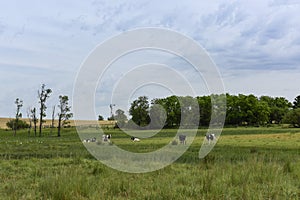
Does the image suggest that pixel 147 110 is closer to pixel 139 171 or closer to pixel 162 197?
pixel 139 171

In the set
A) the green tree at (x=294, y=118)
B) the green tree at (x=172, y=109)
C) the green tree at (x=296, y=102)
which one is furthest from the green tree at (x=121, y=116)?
the green tree at (x=296, y=102)

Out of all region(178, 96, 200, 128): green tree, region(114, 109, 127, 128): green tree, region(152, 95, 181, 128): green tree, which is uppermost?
region(152, 95, 181, 128): green tree

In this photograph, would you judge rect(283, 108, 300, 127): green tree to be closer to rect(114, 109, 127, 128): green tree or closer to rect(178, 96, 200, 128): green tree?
rect(178, 96, 200, 128): green tree

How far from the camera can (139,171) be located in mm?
11875

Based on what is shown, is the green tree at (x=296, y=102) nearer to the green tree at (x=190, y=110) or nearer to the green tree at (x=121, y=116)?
the green tree at (x=190, y=110)

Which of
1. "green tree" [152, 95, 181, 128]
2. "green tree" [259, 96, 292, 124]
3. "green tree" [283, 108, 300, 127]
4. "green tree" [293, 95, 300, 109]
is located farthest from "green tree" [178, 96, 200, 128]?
"green tree" [293, 95, 300, 109]

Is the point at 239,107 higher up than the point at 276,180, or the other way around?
the point at 239,107

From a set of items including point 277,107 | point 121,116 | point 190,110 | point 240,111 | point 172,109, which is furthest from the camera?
point 277,107

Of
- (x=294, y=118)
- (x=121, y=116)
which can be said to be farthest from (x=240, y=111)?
(x=121, y=116)

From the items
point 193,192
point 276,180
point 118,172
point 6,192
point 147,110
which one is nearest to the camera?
point 193,192

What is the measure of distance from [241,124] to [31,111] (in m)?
63.4

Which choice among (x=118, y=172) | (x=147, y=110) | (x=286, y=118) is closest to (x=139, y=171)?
(x=118, y=172)

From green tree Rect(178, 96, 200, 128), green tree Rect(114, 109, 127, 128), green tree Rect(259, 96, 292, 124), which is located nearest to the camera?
green tree Rect(114, 109, 127, 128)

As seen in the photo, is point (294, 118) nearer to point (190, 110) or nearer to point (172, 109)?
point (172, 109)
